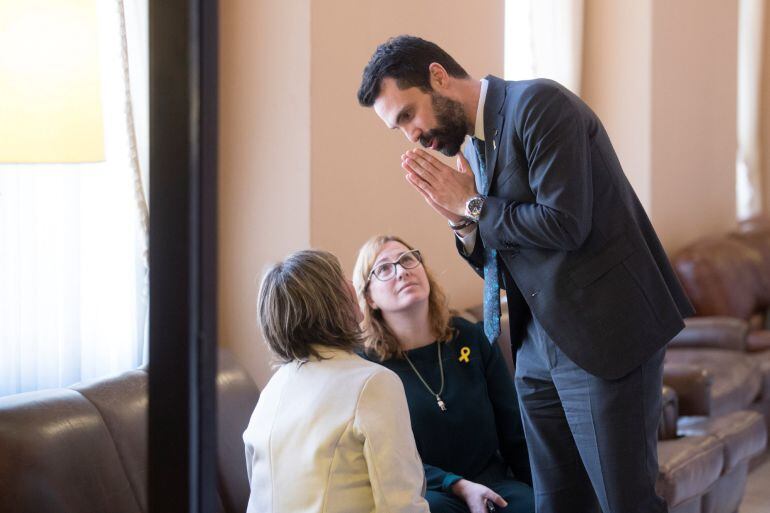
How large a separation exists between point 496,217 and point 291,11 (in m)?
1.45

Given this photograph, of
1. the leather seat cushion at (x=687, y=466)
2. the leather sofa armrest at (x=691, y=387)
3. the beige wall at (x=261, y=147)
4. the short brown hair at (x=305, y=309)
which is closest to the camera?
the short brown hair at (x=305, y=309)

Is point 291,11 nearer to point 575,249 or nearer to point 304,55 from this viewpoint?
point 304,55

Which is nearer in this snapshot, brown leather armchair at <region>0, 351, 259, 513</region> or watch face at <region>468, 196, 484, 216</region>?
brown leather armchair at <region>0, 351, 259, 513</region>

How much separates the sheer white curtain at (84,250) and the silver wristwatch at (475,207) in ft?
3.47

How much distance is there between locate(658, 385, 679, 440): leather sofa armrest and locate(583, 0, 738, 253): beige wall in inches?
89.4

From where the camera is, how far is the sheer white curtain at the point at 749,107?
22.6 ft

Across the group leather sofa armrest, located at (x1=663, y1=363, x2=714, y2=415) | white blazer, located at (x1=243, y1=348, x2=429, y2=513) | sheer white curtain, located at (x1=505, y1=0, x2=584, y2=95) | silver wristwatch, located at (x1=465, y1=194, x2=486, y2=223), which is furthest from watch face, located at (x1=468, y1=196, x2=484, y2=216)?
sheer white curtain, located at (x1=505, y1=0, x2=584, y2=95)

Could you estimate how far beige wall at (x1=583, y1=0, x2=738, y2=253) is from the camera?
5270 mm

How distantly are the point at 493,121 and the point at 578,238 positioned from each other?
1.04ft

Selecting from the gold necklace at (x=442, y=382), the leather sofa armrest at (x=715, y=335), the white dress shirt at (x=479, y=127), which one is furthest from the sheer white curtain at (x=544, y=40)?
the white dress shirt at (x=479, y=127)

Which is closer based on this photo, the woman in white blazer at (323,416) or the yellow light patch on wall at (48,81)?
the yellow light patch on wall at (48,81)

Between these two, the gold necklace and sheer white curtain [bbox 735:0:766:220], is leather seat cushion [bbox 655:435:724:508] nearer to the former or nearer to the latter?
the gold necklace

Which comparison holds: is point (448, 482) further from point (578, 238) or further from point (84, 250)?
point (84, 250)

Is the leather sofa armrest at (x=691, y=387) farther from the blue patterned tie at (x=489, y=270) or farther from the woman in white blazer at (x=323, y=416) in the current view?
the woman in white blazer at (x=323, y=416)
